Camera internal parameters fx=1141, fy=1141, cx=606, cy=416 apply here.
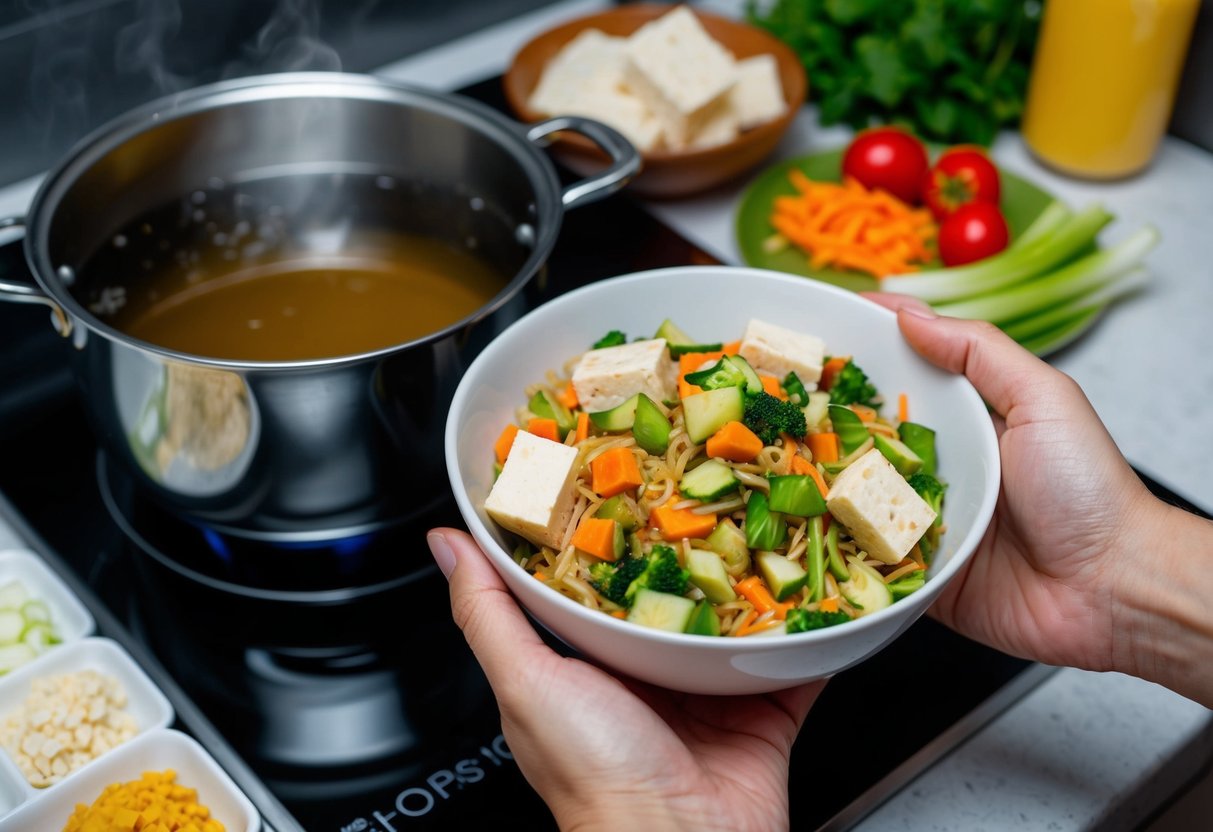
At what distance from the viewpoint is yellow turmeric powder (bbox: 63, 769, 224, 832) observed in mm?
1290

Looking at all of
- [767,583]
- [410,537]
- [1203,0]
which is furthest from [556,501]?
[1203,0]

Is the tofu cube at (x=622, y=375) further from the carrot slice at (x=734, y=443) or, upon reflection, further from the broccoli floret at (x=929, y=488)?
the broccoli floret at (x=929, y=488)

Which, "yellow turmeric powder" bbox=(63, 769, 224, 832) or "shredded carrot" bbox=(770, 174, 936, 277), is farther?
"shredded carrot" bbox=(770, 174, 936, 277)

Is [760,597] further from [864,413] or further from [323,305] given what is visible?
[323,305]

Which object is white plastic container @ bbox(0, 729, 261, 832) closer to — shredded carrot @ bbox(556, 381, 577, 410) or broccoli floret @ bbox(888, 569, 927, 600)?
shredded carrot @ bbox(556, 381, 577, 410)

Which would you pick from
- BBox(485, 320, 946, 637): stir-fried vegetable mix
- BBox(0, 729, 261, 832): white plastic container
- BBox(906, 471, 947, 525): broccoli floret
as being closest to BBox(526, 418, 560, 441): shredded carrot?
BBox(485, 320, 946, 637): stir-fried vegetable mix

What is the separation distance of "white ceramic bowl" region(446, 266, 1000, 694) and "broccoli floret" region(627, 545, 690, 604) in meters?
0.08

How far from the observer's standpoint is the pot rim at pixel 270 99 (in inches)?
54.1

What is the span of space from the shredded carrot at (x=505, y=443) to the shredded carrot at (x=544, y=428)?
0.9 inches

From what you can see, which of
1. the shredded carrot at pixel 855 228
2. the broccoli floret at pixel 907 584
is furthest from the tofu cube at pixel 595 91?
the broccoli floret at pixel 907 584

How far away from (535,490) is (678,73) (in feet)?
4.10

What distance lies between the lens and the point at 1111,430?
199 cm

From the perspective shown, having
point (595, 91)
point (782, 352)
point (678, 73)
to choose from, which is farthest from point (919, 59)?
point (782, 352)

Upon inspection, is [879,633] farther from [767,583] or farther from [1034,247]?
[1034,247]
